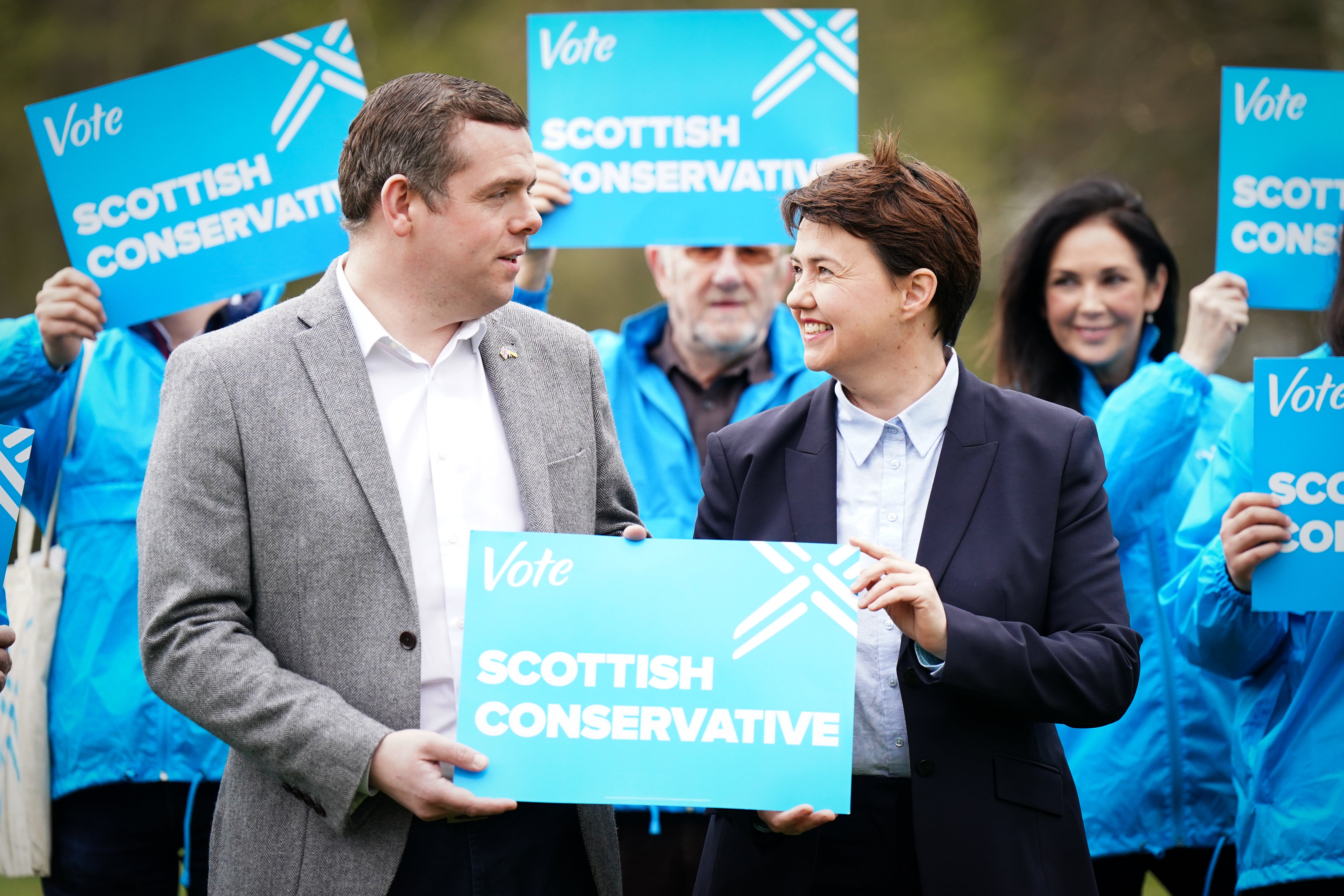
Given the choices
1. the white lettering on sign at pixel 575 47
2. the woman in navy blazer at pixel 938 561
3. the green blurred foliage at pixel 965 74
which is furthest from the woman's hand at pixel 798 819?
the green blurred foliage at pixel 965 74

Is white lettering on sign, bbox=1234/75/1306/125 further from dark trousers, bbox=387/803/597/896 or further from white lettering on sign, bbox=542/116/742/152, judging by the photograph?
dark trousers, bbox=387/803/597/896

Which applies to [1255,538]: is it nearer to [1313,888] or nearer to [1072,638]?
[1072,638]

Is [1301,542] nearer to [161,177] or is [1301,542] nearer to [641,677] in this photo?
[641,677]

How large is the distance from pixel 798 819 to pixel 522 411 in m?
0.94

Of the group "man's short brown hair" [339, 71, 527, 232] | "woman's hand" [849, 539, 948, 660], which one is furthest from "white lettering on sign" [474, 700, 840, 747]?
"man's short brown hair" [339, 71, 527, 232]

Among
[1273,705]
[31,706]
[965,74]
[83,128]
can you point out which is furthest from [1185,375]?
[965,74]

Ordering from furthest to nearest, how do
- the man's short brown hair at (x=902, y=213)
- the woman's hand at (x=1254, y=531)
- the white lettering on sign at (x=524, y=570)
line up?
the woman's hand at (x=1254, y=531) → the man's short brown hair at (x=902, y=213) → the white lettering on sign at (x=524, y=570)

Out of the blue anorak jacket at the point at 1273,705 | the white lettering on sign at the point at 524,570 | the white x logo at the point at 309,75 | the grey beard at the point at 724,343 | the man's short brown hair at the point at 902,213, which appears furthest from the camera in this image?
the grey beard at the point at 724,343

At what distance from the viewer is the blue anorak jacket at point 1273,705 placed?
2957 mm

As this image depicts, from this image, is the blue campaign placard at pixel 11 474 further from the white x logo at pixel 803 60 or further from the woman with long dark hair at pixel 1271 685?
the woman with long dark hair at pixel 1271 685

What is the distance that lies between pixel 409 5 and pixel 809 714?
9502mm

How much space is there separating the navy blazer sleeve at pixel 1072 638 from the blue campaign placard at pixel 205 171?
222 centimetres

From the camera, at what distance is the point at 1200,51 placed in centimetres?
974

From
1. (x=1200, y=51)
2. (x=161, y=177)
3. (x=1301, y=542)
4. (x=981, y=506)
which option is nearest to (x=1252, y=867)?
(x=1301, y=542)
